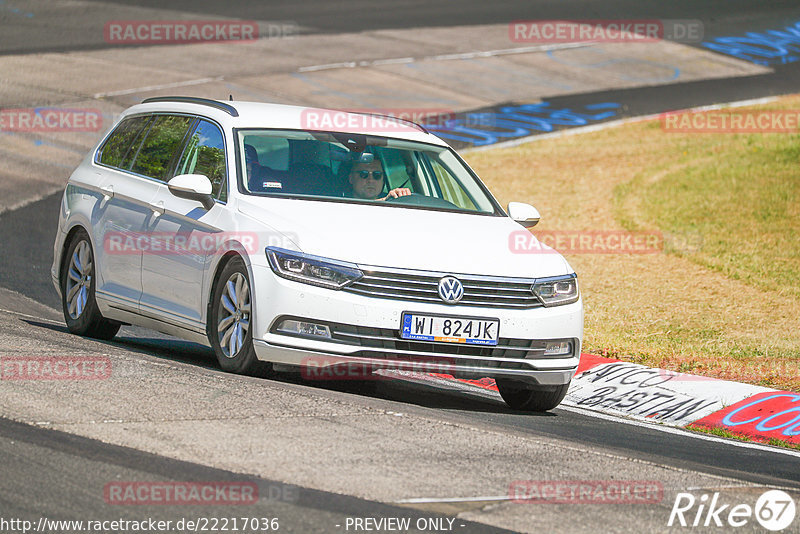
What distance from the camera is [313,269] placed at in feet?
25.5

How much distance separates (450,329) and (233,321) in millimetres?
1381

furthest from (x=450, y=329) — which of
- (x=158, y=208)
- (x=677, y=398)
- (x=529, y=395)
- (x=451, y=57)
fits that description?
(x=451, y=57)

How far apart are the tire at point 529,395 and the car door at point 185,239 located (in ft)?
6.81

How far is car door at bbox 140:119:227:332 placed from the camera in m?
8.58

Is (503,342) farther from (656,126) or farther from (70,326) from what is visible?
(656,126)

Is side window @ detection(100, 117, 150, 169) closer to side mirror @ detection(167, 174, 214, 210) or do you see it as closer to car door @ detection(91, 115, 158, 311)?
car door @ detection(91, 115, 158, 311)

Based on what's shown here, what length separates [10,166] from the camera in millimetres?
19000

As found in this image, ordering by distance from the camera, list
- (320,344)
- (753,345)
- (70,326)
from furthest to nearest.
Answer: (753,345)
(70,326)
(320,344)

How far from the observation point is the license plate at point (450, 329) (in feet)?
25.5

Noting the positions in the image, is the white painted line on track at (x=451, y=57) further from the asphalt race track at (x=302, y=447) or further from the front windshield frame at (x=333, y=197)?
the front windshield frame at (x=333, y=197)

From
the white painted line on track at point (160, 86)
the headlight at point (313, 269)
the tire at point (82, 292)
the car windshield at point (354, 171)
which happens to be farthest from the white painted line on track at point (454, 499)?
the white painted line on track at point (160, 86)

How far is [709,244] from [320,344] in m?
9.90

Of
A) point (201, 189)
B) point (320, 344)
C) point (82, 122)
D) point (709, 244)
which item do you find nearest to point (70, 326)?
point (201, 189)

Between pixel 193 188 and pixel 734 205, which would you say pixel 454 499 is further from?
pixel 734 205
